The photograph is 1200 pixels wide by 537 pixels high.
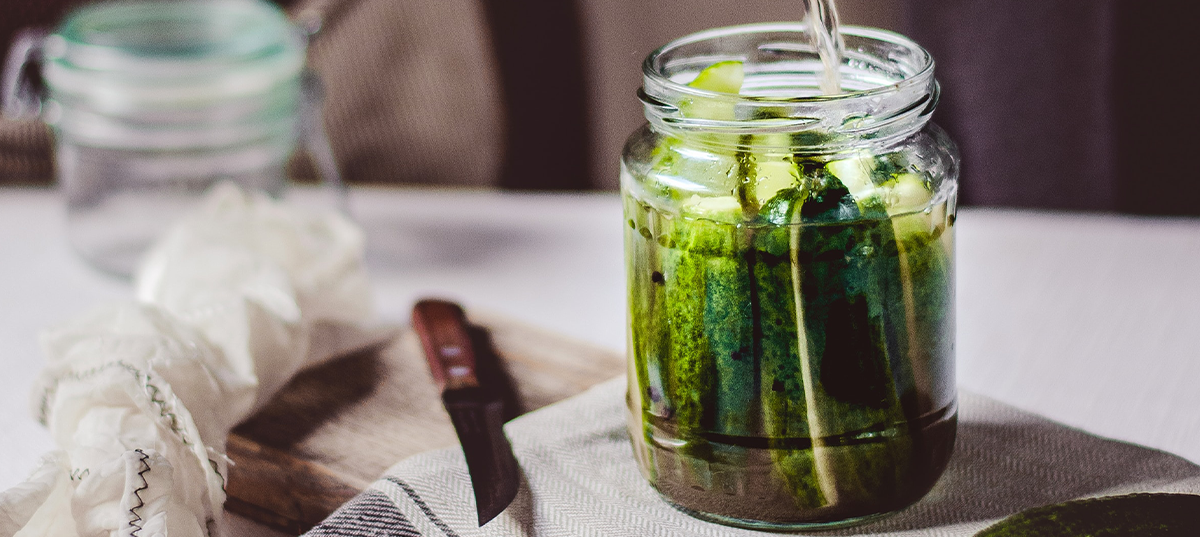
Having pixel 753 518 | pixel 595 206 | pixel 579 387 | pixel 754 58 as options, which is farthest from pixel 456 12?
pixel 753 518

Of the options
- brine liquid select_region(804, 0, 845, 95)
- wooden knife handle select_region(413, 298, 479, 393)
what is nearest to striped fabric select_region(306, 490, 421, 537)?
wooden knife handle select_region(413, 298, 479, 393)

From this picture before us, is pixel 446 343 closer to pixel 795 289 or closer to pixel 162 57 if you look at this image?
pixel 795 289

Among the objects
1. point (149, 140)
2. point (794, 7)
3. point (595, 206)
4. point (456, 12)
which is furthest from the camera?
point (456, 12)

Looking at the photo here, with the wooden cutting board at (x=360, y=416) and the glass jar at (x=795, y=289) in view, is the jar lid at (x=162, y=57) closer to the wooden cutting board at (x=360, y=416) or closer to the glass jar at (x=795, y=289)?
the wooden cutting board at (x=360, y=416)

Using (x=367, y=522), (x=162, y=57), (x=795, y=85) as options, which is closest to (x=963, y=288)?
(x=795, y=85)

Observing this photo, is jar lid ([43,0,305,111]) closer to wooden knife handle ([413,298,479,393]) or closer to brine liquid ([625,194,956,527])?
wooden knife handle ([413,298,479,393])

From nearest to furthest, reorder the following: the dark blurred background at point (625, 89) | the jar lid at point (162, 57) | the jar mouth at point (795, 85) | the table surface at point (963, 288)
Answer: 1. the jar mouth at point (795, 85)
2. the table surface at point (963, 288)
3. the jar lid at point (162, 57)
4. the dark blurred background at point (625, 89)

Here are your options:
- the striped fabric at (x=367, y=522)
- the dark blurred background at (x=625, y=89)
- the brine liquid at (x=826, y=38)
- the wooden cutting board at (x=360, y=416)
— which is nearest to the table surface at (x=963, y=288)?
the wooden cutting board at (x=360, y=416)

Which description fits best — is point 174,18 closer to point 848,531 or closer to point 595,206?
point 595,206
